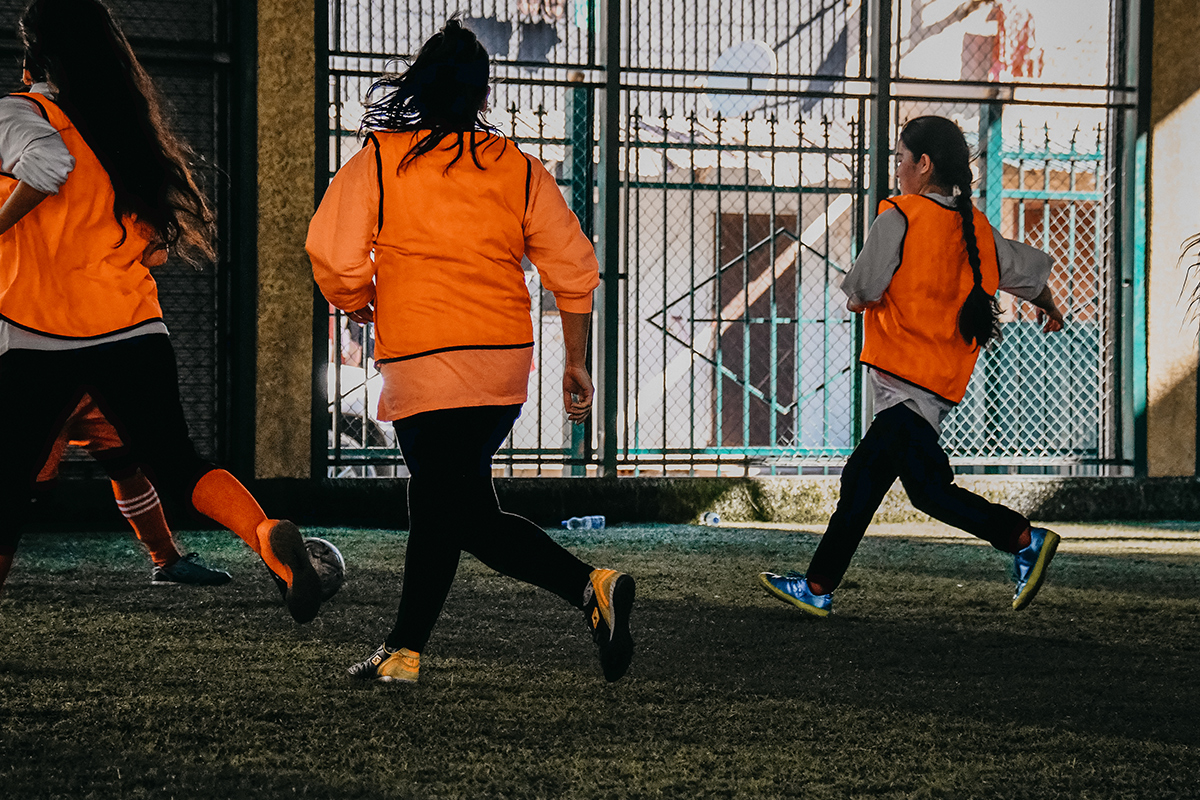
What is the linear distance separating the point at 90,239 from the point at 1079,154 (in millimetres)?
7270

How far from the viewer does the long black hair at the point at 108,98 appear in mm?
3396

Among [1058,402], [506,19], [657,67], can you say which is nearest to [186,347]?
[506,19]

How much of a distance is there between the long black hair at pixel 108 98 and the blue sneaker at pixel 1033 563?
286cm

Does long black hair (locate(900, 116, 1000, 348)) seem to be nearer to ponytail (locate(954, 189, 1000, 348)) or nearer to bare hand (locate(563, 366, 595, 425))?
ponytail (locate(954, 189, 1000, 348))

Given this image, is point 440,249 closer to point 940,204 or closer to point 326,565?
point 326,565

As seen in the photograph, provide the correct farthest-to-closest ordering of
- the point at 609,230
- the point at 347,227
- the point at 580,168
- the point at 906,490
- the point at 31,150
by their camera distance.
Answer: the point at 580,168
the point at 609,230
the point at 906,490
the point at 31,150
the point at 347,227

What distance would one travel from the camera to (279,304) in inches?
288

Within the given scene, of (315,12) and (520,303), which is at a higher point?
(315,12)

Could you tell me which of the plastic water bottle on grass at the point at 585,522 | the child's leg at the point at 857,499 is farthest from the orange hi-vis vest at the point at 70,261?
the plastic water bottle on grass at the point at 585,522

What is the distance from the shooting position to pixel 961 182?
174 inches

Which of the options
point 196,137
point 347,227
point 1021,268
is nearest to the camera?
point 347,227

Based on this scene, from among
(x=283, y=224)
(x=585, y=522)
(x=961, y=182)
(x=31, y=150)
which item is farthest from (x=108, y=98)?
(x=585, y=522)

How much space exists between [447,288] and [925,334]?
Answer: 1832mm

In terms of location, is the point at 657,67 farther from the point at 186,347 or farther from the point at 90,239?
the point at 90,239
